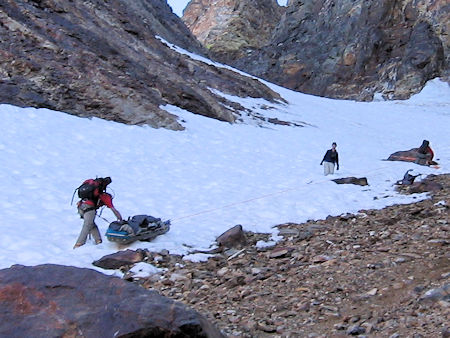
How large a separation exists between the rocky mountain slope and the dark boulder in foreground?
55.8 m

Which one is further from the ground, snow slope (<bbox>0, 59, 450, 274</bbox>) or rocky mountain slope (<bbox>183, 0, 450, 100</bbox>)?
rocky mountain slope (<bbox>183, 0, 450, 100</bbox>)

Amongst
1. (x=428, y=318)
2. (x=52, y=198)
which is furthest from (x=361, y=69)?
(x=428, y=318)

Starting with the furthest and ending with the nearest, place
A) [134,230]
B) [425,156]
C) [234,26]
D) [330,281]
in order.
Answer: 1. [234,26]
2. [425,156]
3. [134,230]
4. [330,281]

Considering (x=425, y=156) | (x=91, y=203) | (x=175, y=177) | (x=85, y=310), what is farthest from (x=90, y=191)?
(x=425, y=156)

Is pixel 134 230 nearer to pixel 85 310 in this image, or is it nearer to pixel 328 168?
pixel 85 310

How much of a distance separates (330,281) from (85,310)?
12.8 feet

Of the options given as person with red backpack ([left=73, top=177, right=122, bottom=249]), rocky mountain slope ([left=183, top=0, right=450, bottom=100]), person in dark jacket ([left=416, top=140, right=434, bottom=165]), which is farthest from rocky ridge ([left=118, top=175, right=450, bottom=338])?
rocky mountain slope ([left=183, top=0, right=450, bottom=100])

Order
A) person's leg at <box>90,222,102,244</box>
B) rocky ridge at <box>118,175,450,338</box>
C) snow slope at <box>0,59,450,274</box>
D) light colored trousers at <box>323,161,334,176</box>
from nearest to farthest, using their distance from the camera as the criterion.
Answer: rocky ridge at <box>118,175,450,338</box>, person's leg at <box>90,222,102,244</box>, snow slope at <box>0,59,450,274</box>, light colored trousers at <box>323,161,334,176</box>

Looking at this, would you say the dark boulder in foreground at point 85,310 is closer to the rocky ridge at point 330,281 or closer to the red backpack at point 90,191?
the rocky ridge at point 330,281

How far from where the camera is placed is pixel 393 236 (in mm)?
8867

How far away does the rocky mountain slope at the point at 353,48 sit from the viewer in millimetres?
58469

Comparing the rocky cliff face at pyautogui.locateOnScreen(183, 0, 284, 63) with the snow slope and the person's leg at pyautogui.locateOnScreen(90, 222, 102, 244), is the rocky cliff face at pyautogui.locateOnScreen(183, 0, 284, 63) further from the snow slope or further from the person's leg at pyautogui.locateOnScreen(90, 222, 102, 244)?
the person's leg at pyautogui.locateOnScreen(90, 222, 102, 244)

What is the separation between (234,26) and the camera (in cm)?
9150

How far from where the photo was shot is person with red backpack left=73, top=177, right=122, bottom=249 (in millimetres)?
9461
